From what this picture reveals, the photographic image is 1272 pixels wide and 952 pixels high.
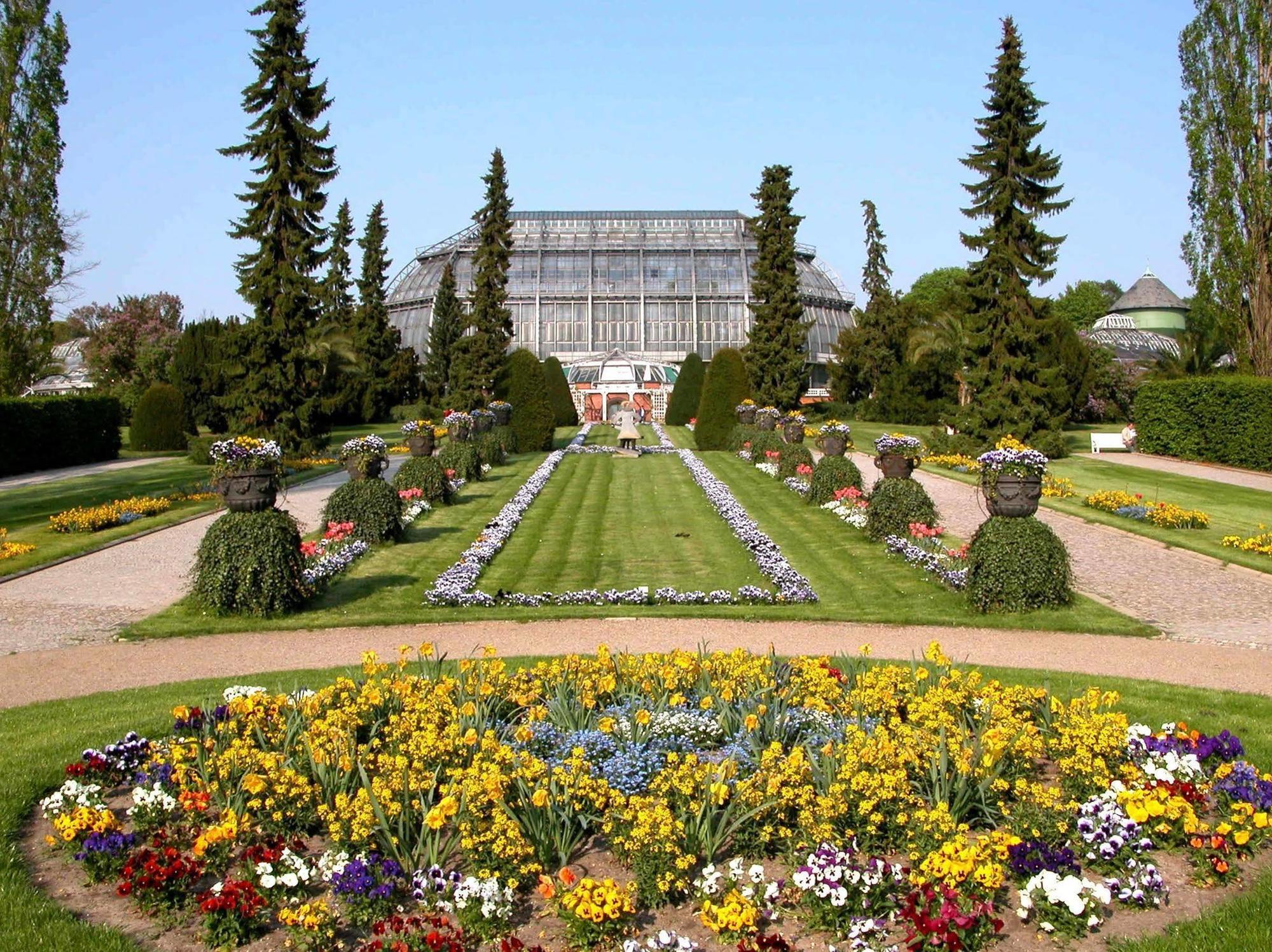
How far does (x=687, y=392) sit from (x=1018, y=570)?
36682 millimetres

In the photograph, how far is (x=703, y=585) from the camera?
49.1 ft

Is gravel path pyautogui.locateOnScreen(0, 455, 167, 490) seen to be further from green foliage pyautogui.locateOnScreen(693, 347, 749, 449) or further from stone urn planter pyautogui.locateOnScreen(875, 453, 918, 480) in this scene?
stone urn planter pyautogui.locateOnScreen(875, 453, 918, 480)

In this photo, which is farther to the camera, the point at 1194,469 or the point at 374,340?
the point at 374,340

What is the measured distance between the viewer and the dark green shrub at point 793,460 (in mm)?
25391

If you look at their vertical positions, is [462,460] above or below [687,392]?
below

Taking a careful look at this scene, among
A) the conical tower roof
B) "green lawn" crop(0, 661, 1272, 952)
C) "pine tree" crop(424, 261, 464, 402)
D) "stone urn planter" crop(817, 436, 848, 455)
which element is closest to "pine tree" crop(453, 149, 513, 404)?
"pine tree" crop(424, 261, 464, 402)

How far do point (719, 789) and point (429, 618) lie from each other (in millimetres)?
7409

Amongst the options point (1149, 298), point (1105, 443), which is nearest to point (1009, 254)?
point (1105, 443)

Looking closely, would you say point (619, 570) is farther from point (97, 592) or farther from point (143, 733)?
point (143, 733)

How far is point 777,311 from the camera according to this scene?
42812 mm

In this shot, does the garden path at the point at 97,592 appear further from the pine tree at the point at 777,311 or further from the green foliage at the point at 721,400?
the pine tree at the point at 777,311

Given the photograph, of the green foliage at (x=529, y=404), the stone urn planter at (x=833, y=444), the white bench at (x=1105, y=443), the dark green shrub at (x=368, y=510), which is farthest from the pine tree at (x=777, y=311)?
the dark green shrub at (x=368, y=510)

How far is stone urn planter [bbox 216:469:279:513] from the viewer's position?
1279 centimetres

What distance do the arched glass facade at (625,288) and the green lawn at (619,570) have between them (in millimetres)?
44974
